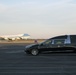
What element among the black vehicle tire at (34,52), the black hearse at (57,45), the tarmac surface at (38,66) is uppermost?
the black hearse at (57,45)

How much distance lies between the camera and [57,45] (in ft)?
82.4

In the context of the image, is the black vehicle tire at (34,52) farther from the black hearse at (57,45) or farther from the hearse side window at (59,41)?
the hearse side window at (59,41)

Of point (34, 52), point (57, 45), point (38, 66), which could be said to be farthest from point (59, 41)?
point (38, 66)

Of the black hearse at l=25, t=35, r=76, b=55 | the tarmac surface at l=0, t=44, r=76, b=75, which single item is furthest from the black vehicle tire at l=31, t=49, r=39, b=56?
the tarmac surface at l=0, t=44, r=76, b=75

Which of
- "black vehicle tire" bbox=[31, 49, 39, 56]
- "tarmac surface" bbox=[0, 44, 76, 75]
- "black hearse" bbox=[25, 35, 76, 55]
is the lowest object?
"tarmac surface" bbox=[0, 44, 76, 75]

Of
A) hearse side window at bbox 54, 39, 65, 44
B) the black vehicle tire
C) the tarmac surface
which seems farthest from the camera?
hearse side window at bbox 54, 39, 65, 44

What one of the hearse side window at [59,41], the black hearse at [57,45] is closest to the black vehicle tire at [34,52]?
the black hearse at [57,45]

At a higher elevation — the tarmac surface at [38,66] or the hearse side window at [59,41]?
the hearse side window at [59,41]

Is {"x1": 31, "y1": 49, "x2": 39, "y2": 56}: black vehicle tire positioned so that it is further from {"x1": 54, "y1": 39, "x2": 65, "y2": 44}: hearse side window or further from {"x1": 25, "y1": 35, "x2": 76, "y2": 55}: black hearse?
{"x1": 54, "y1": 39, "x2": 65, "y2": 44}: hearse side window

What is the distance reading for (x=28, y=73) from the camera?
12625 mm

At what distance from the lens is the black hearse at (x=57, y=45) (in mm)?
25078

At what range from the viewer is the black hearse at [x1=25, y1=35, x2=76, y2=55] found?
25.1 metres

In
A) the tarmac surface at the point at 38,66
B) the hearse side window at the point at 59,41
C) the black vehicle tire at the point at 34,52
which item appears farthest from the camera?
the hearse side window at the point at 59,41

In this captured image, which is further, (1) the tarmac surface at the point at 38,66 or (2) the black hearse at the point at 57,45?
(2) the black hearse at the point at 57,45
